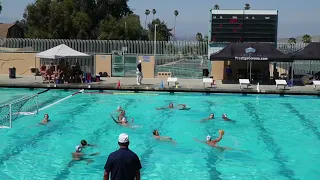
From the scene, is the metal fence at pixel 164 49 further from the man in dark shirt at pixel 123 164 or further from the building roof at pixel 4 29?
the building roof at pixel 4 29

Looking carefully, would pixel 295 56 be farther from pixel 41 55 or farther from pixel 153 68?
pixel 41 55

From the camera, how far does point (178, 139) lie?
45.1ft

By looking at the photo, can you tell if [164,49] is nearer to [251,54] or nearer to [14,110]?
[251,54]

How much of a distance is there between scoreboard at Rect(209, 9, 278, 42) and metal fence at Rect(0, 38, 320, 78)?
1.16m

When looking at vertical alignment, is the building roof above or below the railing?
above

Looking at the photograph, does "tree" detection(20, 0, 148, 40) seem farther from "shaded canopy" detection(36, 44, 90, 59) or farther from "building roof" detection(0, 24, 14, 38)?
"shaded canopy" detection(36, 44, 90, 59)

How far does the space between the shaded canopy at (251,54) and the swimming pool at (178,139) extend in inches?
169

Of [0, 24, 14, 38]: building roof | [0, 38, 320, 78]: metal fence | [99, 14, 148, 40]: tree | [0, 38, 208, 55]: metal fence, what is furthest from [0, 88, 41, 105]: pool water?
[0, 24, 14, 38]: building roof

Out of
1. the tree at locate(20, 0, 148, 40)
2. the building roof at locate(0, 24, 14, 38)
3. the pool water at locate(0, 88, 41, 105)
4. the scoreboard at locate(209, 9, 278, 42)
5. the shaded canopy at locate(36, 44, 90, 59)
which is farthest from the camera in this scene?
the building roof at locate(0, 24, 14, 38)

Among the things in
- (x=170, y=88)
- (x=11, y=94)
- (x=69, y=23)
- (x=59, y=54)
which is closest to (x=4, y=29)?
(x=69, y=23)

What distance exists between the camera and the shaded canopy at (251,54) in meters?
25.4

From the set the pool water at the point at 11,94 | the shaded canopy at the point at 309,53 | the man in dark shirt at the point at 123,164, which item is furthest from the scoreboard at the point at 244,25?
the man in dark shirt at the point at 123,164

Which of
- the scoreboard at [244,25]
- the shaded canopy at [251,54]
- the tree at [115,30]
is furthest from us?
the tree at [115,30]

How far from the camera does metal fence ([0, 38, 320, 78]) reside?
96.4 ft
